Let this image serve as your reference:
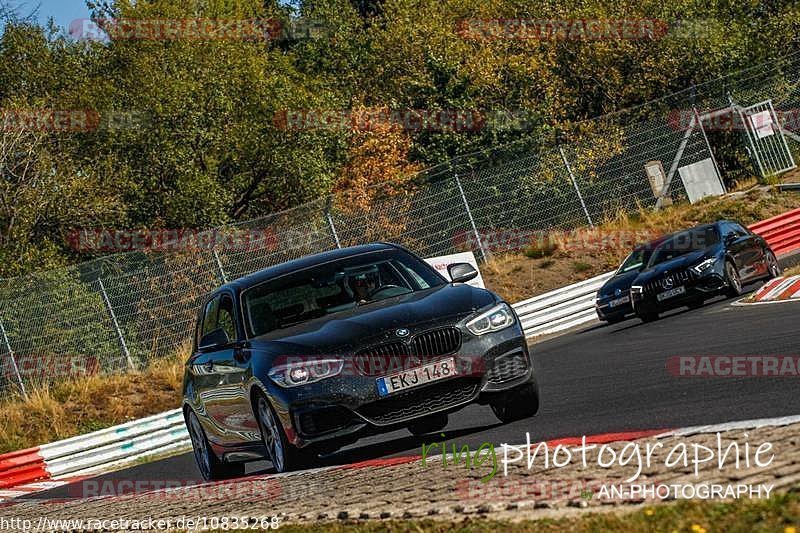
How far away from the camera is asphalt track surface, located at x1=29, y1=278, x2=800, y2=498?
872 centimetres

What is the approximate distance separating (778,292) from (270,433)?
10.0 m

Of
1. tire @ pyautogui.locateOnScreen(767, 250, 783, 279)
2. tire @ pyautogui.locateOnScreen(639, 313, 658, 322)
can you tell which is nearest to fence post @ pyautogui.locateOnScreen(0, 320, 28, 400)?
tire @ pyautogui.locateOnScreen(639, 313, 658, 322)

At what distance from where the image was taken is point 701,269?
19703mm

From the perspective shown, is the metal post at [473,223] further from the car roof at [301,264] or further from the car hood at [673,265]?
the car roof at [301,264]

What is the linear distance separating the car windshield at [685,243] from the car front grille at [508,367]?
11.0 m

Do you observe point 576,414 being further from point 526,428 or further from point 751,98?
point 751,98

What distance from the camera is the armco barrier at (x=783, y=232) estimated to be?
26922 millimetres

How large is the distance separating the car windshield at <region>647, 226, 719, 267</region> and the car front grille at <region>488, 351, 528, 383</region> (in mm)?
10977

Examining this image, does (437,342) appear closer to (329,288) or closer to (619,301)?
(329,288)

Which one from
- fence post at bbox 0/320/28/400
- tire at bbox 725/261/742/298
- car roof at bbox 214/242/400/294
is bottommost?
tire at bbox 725/261/742/298

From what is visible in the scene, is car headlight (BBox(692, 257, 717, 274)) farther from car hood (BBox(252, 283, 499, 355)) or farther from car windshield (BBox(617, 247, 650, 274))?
car hood (BBox(252, 283, 499, 355))

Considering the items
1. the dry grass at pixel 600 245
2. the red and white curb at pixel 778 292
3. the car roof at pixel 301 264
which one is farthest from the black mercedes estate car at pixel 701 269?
the car roof at pixel 301 264

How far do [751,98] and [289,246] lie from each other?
490 inches

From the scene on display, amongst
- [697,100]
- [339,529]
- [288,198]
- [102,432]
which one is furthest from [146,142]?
[339,529]
